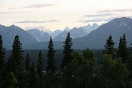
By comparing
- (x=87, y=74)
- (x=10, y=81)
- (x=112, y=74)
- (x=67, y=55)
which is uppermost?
(x=67, y=55)

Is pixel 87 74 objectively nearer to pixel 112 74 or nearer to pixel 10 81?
pixel 112 74

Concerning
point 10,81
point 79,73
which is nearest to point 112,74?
point 79,73

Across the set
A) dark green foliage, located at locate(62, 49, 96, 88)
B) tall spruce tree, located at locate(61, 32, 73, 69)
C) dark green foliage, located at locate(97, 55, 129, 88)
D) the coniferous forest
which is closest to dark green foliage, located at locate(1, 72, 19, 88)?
the coniferous forest

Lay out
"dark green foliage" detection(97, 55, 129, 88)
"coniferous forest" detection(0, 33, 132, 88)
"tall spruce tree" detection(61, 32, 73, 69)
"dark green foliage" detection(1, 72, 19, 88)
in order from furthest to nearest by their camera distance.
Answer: "tall spruce tree" detection(61, 32, 73, 69) → "dark green foliage" detection(1, 72, 19, 88) → "coniferous forest" detection(0, 33, 132, 88) → "dark green foliage" detection(97, 55, 129, 88)

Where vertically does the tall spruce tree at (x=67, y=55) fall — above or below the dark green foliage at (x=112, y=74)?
above

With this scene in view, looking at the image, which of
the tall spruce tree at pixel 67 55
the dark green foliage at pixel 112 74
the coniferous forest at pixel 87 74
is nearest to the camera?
the dark green foliage at pixel 112 74

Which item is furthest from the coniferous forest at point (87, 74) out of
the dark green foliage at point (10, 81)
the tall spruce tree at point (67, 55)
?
the tall spruce tree at point (67, 55)

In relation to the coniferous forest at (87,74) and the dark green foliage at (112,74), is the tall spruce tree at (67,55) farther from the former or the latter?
Result: the dark green foliage at (112,74)

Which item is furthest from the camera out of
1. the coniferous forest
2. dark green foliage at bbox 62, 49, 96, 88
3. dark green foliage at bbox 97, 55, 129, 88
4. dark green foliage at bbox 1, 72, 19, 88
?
dark green foliage at bbox 62, 49, 96, 88

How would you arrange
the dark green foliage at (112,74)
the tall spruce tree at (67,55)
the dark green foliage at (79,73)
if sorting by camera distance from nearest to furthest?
the dark green foliage at (112,74) → the dark green foliage at (79,73) → the tall spruce tree at (67,55)

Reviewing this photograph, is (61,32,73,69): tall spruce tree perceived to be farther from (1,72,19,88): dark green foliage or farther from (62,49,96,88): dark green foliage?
(1,72,19,88): dark green foliage

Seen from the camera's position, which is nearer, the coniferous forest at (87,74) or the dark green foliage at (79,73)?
the coniferous forest at (87,74)

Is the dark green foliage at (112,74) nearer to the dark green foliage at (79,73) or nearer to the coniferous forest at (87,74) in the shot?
the coniferous forest at (87,74)

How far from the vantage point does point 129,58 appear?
264ft
